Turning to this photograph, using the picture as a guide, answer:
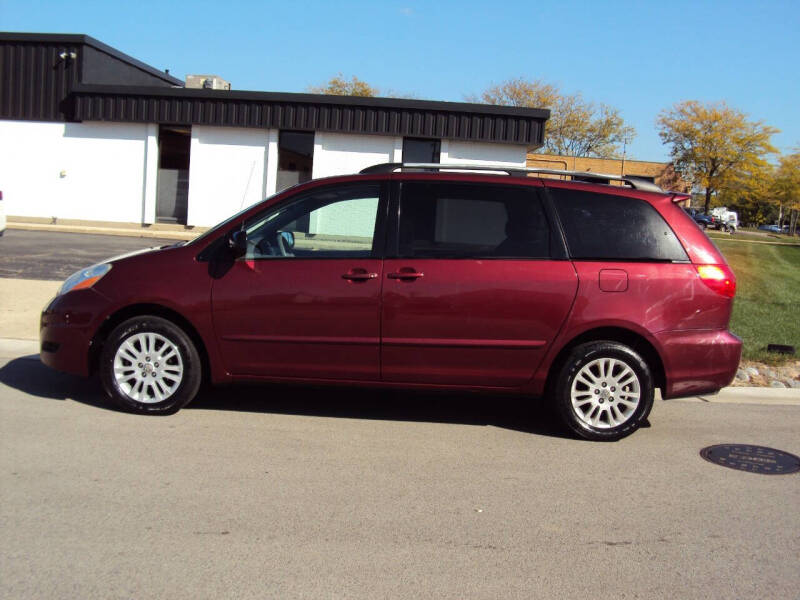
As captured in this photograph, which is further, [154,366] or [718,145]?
[718,145]

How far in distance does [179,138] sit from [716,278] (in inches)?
829

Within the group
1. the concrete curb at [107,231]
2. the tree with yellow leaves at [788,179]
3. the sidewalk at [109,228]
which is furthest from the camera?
the tree with yellow leaves at [788,179]

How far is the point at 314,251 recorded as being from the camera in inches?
220

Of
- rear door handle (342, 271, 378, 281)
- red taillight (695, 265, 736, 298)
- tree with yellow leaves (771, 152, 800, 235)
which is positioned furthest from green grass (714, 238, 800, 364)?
tree with yellow leaves (771, 152, 800, 235)

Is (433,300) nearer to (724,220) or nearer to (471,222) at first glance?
(471,222)

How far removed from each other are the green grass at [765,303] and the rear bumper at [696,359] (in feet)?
10.3

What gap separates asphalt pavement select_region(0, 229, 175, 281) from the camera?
1222 cm

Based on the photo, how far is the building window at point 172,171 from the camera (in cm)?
2364

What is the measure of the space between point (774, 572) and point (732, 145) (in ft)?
199

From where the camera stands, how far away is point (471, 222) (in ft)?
18.4

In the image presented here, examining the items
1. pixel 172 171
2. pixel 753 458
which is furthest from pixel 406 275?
pixel 172 171

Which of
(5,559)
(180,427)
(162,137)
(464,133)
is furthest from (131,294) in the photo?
(162,137)

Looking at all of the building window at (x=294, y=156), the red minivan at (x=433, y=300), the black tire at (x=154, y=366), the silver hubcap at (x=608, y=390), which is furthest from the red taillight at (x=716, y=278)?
the building window at (x=294, y=156)

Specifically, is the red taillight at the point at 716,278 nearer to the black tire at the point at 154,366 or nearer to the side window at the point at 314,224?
the side window at the point at 314,224
